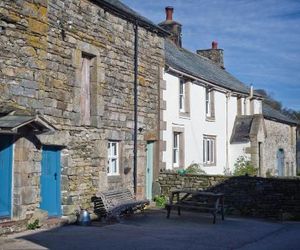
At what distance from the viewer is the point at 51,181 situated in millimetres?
12109

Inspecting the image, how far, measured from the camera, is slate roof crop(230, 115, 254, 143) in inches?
952

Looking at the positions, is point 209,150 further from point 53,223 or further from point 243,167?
point 53,223

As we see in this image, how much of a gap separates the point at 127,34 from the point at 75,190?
5.32 metres

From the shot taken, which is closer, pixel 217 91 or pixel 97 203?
pixel 97 203

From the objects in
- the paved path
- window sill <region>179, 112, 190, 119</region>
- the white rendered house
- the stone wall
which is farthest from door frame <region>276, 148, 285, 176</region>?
the paved path

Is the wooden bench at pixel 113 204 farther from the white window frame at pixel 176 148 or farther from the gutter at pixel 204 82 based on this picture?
the gutter at pixel 204 82

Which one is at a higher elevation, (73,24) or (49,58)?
(73,24)

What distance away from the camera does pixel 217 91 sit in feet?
76.1

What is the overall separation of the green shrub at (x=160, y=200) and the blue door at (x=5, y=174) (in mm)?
6978

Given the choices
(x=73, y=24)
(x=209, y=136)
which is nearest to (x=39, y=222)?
(x=73, y=24)

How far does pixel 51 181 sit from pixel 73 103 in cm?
212

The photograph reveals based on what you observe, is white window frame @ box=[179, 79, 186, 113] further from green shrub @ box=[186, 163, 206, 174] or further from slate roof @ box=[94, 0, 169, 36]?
slate roof @ box=[94, 0, 169, 36]

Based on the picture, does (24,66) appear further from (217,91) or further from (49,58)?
(217,91)

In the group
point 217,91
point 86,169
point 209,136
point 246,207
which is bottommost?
point 246,207
